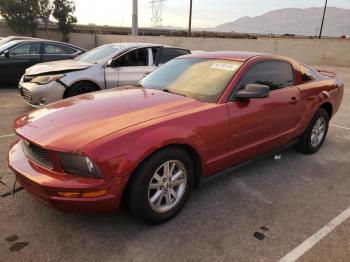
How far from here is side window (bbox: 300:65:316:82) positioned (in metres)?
4.85

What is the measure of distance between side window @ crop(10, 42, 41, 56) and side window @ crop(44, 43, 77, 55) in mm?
226

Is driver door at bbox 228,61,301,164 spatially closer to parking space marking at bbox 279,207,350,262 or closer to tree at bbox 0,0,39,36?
parking space marking at bbox 279,207,350,262

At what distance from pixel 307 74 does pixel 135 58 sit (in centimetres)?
391

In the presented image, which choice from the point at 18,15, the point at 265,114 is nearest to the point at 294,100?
the point at 265,114

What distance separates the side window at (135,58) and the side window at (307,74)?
12.5 feet

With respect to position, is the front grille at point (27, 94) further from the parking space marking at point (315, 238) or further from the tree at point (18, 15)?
the tree at point (18, 15)

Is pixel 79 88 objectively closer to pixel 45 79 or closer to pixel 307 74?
pixel 45 79

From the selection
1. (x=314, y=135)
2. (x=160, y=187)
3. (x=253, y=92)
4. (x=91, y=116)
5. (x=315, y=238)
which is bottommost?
(x=315, y=238)

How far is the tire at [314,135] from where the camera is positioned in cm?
498

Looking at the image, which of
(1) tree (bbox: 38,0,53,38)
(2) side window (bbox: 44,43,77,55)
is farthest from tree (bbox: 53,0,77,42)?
(2) side window (bbox: 44,43,77,55)

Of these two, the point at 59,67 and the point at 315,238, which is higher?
the point at 59,67

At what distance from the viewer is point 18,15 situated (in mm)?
43375

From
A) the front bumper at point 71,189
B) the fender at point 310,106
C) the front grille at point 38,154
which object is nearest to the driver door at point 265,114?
the fender at point 310,106

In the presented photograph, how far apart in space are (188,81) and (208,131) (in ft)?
2.84
